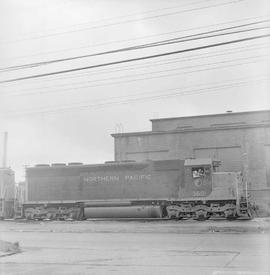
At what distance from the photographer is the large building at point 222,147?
42656mm

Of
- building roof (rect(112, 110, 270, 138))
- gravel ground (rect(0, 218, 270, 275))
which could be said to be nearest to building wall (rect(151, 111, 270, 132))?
building roof (rect(112, 110, 270, 138))

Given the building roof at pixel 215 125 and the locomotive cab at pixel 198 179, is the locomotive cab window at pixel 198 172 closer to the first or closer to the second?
the locomotive cab at pixel 198 179

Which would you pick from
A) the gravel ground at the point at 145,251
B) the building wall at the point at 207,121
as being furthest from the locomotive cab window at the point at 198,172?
the building wall at the point at 207,121

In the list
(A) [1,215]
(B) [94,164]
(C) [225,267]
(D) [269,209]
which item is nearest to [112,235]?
(C) [225,267]

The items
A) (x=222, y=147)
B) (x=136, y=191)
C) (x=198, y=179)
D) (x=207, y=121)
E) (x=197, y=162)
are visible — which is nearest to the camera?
(x=198, y=179)

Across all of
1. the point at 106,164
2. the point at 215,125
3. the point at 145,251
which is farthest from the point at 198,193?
the point at 215,125

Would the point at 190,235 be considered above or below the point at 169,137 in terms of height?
below

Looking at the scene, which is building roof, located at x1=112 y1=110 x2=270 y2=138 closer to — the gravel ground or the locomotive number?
the locomotive number

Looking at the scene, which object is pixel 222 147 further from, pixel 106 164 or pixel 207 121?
pixel 106 164

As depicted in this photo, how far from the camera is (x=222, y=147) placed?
44969mm

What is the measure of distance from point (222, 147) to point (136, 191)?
50.0 feet

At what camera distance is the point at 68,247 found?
17.2 metres

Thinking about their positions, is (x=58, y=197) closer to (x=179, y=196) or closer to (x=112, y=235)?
(x=179, y=196)

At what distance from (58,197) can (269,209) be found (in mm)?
15244
